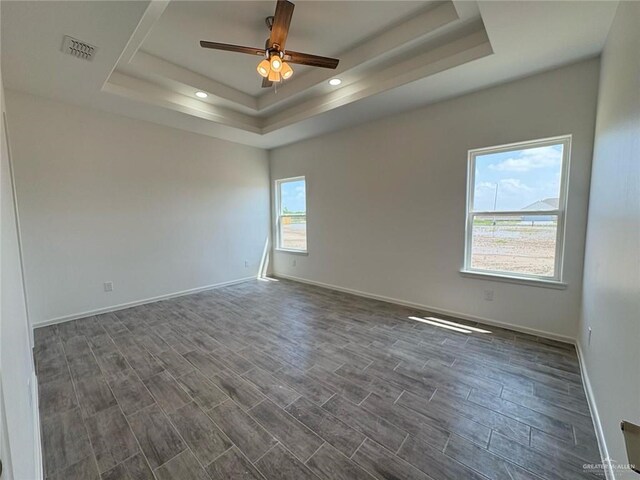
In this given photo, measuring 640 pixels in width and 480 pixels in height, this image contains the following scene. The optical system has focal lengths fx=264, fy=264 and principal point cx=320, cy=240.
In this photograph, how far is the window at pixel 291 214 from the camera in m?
5.25

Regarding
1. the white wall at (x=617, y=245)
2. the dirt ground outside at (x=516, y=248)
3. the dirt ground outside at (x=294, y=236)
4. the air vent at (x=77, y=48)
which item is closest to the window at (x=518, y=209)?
the dirt ground outside at (x=516, y=248)

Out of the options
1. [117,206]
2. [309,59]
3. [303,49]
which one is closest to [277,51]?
[309,59]

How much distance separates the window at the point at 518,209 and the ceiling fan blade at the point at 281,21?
2.44m

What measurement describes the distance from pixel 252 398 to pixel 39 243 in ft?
10.8

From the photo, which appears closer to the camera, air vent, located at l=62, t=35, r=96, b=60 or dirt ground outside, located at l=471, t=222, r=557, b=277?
air vent, located at l=62, t=35, r=96, b=60

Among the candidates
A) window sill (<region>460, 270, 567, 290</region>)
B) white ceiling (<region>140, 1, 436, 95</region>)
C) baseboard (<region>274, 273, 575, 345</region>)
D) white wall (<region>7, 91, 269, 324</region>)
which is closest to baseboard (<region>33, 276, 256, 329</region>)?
white wall (<region>7, 91, 269, 324</region>)

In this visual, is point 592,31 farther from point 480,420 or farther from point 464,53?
point 480,420

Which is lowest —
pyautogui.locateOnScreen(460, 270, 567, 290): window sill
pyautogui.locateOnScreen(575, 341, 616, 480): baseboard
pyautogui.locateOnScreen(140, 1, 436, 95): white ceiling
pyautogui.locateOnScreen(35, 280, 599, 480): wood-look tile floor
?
pyautogui.locateOnScreen(35, 280, 599, 480): wood-look tile floor

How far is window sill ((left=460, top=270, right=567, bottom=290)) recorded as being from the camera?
2.72 m

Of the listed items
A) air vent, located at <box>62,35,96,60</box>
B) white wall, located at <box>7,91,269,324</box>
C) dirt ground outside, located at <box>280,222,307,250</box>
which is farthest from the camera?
dirt ground outside, located at <box>280,222,307,250</box>

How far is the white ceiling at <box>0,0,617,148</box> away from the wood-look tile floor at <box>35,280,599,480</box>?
2734mm

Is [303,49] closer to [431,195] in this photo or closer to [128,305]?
[431,195]

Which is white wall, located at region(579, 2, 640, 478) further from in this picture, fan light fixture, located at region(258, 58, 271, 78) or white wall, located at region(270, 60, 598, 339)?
fan light fixture, located at region(258, 58, 271, 78)

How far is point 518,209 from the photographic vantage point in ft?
9.64
